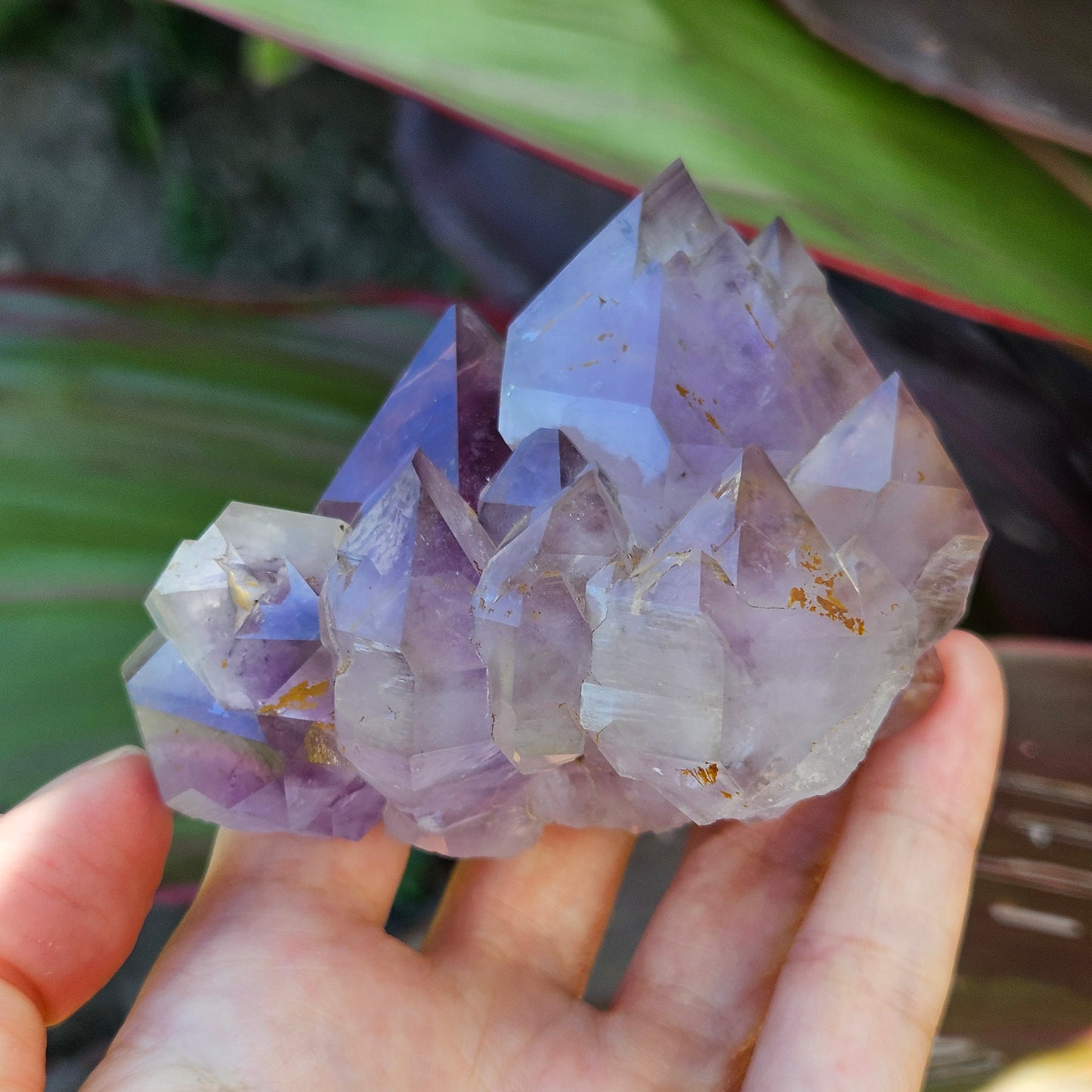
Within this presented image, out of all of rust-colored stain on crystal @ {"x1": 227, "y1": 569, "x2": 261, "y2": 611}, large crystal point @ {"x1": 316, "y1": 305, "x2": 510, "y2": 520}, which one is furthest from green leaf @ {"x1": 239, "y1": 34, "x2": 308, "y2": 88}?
rust-colored stain on crystal @ {"x1": 227, "y1": 569, "x2": 261, "y2": 611}

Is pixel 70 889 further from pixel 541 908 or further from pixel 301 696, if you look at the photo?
pixel 541 908

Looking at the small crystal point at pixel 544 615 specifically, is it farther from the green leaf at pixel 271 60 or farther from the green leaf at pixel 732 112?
the green leaf at pixel 271 60

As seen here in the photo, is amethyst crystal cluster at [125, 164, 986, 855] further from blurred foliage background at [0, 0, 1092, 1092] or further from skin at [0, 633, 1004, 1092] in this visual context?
blurred foliage background at [0, 0, 1092, 1092]

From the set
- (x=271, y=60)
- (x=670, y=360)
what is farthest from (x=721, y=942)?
(x=271, y=60)

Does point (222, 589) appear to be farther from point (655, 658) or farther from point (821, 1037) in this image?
point (821, 1037)

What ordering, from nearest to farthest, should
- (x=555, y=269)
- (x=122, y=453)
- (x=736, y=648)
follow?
(x=736, y=648) < (x=122, y=453) < (x=555, y=269)

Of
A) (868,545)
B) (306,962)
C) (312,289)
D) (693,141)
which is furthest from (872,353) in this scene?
(306,962)
